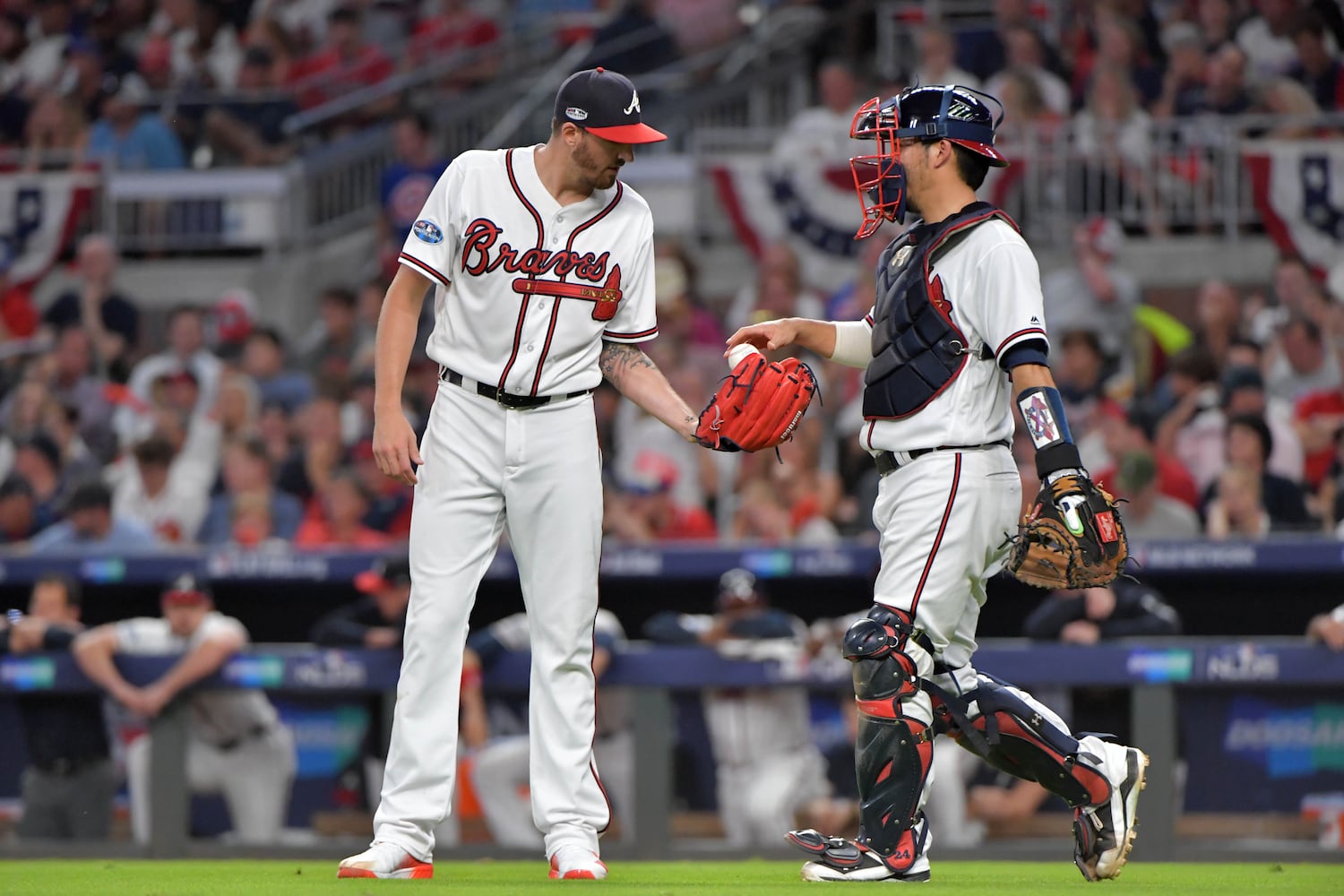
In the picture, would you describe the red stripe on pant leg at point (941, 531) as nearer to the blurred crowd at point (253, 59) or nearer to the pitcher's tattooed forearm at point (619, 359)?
the pitcher's tattooed forearm at point (619, 359)

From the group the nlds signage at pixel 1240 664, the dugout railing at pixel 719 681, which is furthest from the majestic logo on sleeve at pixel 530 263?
the nlds signage at pixel 1240 664

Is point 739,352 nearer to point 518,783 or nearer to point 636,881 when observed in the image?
point 636,881

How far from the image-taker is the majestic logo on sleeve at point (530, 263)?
16.0ft

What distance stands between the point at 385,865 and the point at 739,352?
155 centimetres

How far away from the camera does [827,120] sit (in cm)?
1188

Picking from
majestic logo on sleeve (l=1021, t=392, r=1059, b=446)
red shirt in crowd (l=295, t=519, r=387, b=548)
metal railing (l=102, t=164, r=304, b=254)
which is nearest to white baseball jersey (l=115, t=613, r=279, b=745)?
red shirt in crowd (l=295, t=519, r=387, b=548)

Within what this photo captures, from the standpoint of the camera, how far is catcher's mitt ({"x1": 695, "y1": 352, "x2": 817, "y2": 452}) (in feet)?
15.7

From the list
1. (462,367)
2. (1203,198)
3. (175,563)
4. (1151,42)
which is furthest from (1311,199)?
(462,367)

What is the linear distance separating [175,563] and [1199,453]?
15.5 ft

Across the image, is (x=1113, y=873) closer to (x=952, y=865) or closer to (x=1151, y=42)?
(x=952, y=865)

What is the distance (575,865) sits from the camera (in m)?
4.76

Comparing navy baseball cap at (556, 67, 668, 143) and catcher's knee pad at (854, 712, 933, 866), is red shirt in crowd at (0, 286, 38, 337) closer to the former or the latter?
navy baseball cap at (556, 67, 668, 143)

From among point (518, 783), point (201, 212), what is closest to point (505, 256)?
point (518, 783)

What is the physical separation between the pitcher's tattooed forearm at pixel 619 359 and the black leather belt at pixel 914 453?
67 cm
